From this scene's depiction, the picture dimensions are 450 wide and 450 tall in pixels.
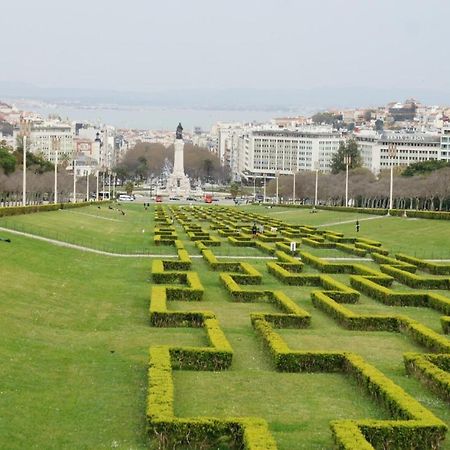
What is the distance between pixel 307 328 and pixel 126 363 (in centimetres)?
633

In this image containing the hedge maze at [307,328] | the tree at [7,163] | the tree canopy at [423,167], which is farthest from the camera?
the tree canopy at [423,167]

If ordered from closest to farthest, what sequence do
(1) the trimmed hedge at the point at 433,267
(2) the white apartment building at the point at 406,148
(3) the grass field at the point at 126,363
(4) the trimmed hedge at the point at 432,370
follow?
(3) the grass field at the point at 126,363
(4) the trimmed hedge at the point at 432,370
(1) the trimmed hedge at the point at 433,267
(2) the white apartment building at the point at 406,148

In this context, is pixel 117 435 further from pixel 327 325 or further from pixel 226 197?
pixel 226 197

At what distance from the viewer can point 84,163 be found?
199 meters

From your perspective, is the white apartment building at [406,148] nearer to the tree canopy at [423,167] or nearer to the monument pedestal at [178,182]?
the monument pedestal at [178,182]

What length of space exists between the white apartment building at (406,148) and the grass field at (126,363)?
14292cm

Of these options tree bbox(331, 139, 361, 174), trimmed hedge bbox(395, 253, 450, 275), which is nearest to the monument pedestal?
tree bbox(331, 139, 361, 174)

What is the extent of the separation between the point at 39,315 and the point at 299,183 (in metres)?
109

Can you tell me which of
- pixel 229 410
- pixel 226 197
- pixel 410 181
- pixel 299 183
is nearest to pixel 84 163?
pixel 226 197

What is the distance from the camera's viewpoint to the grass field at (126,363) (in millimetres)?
13984

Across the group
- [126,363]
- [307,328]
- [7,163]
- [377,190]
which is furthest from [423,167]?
[126,363]

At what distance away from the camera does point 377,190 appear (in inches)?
4043

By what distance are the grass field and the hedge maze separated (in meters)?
0.24

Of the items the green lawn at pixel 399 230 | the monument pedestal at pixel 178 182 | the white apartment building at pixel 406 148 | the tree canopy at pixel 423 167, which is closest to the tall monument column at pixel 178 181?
the monument pedestal at pixel 178 182
